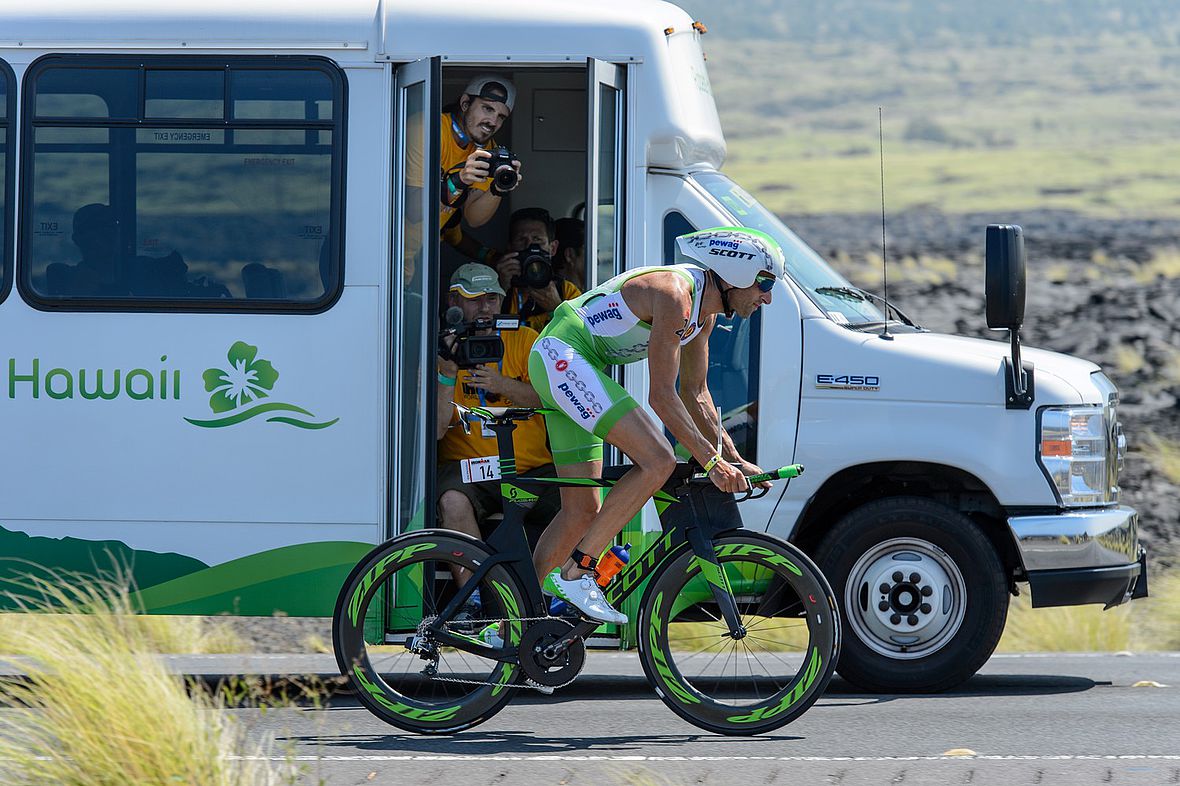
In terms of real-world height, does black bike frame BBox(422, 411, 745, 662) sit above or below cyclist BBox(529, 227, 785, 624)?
below

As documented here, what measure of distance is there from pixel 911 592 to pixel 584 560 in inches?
70.4

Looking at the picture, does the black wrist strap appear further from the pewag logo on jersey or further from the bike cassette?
the pewag logo on jersey

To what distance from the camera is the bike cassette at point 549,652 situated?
6680 millimetres

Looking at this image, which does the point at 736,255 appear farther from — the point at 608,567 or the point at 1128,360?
the point at 1128,360

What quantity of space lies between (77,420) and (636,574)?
2.65 metres

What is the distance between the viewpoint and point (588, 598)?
21.7ft

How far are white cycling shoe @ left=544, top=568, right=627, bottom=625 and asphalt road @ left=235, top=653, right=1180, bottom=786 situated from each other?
50 centimetres

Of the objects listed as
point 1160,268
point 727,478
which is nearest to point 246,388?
point 727,478

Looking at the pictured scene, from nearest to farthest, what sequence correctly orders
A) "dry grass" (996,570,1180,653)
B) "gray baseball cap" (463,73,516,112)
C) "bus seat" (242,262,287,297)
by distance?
"bus seat" (242,262,287,297)
"gray baseball cap" (463,73,516,112)
"dry grass" (996,570,1180,653)

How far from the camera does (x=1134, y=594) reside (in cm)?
793

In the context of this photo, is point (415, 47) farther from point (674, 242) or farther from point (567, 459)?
point (567, 459)

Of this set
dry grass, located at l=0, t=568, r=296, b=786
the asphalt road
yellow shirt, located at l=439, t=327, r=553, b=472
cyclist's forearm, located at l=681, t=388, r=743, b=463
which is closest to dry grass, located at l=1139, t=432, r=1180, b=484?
the asphalt road

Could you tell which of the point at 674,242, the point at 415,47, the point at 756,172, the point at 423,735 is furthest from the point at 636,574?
the point at 756,172

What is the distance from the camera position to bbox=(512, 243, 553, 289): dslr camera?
8.16 m
